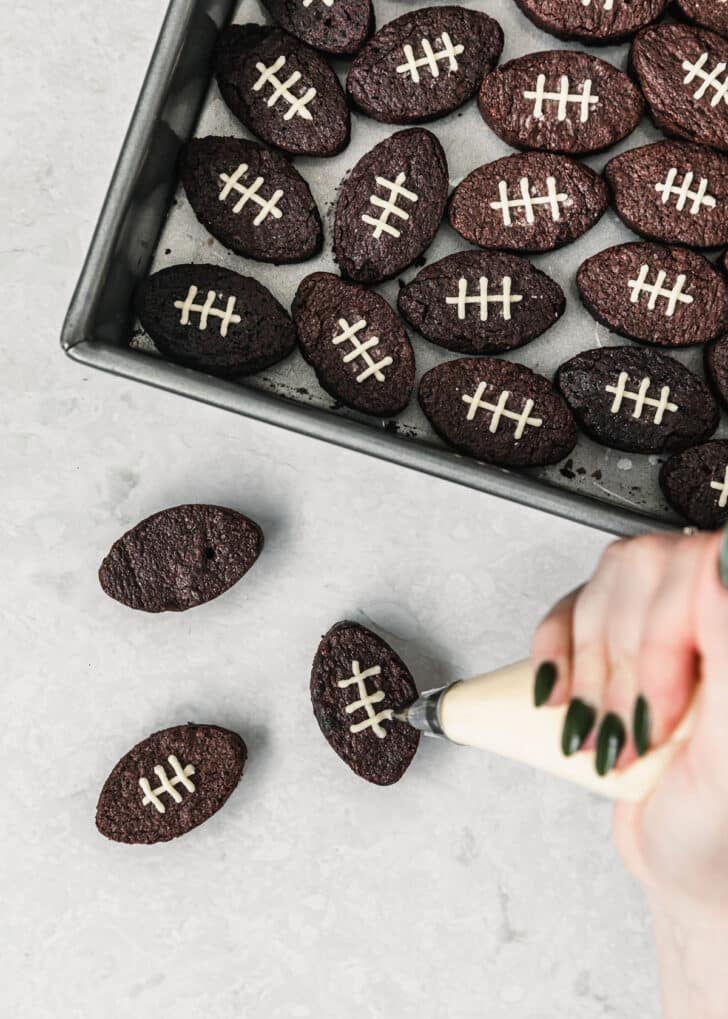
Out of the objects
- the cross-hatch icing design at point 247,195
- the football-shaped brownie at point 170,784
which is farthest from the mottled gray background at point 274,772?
the cross-hatch icing design at point 247,195

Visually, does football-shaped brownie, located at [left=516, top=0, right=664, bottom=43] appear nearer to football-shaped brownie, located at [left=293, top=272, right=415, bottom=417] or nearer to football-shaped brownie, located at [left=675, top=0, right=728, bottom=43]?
football-shaped brownie, located at [left=675, top=0, right=728, bottom=43]


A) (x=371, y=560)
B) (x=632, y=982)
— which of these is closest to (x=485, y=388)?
(x=371, y=560)

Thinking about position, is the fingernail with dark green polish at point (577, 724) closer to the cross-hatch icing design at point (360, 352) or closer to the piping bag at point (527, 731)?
the piping bag at point (527, 731)

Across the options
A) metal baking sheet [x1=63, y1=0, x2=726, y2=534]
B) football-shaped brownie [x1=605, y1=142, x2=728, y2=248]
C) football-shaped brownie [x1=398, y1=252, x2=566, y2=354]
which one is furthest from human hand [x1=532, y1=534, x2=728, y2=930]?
football-shaped brownie [x1=605, y1=142, x2=728, y2=248]

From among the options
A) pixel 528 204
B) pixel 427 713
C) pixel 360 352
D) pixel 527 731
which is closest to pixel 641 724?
pixel 527 731

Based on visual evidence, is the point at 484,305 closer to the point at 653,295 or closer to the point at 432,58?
the point at 653,295
